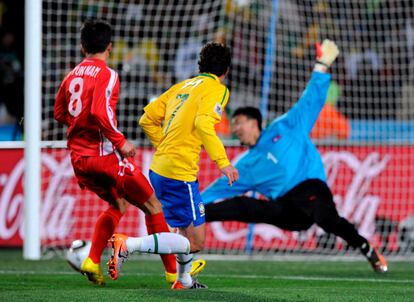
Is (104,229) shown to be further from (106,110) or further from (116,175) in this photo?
(106,110)

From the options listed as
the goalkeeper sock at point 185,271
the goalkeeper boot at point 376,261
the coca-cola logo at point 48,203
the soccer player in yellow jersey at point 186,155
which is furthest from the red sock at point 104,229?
the coca-cola logo at point 48,203

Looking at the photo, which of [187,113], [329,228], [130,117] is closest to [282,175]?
[329,228]

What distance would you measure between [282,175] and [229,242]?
224cm

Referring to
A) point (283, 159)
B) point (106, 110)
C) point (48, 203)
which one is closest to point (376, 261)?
point (283, 159)

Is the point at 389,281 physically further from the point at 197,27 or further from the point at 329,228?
the point at 197,27

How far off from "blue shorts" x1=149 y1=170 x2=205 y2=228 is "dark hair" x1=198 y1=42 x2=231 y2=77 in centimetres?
80

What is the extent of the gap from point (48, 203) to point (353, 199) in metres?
3.42

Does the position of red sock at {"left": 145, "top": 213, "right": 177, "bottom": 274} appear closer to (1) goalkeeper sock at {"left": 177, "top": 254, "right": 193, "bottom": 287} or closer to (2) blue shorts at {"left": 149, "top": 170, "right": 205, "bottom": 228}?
(2) blue shorts at {"left": 149, "top": 170, "right": 205, "bottom": 228}

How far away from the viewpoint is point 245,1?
13.7 metres

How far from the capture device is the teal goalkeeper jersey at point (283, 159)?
941 centimetres

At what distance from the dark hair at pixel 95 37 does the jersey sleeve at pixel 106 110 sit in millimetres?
365

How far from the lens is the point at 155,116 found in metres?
7.25

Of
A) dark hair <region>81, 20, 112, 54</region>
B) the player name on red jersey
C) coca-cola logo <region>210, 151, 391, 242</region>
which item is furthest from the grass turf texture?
dark hair <region>81, 20, 112, 54</region>

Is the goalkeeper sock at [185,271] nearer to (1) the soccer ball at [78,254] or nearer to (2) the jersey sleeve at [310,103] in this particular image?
(1) the soccer ball at [78,254]
